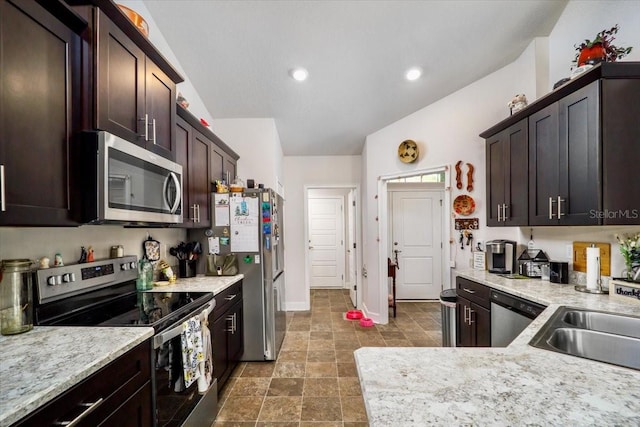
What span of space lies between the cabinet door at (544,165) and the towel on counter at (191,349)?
245 centimetres

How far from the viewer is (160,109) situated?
1.80 meters

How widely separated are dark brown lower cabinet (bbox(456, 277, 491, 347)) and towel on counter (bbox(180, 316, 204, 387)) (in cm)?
208

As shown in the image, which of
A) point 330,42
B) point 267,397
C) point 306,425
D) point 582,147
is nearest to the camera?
point 582,147

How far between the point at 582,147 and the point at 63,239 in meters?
3.07

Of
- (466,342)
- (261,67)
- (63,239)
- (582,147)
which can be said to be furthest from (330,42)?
(466,342)

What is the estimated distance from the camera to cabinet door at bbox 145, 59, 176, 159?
65.9 inches

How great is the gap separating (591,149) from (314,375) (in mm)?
2652

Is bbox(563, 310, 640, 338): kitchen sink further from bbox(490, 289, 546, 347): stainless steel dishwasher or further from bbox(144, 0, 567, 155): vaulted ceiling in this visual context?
bbox(144, 0, 567, 155): vaulted ceiling

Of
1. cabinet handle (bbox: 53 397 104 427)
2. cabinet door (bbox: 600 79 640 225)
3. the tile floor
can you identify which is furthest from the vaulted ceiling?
the tile floor

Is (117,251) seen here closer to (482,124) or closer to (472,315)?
(472,315)

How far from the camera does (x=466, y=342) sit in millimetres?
2459

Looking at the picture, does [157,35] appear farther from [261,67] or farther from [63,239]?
[63,239]

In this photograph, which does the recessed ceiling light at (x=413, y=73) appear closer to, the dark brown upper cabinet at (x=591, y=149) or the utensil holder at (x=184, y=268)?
the dark brown upper cabinet at (x=591, y=149)

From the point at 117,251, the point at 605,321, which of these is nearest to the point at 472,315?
the point at 605,321
